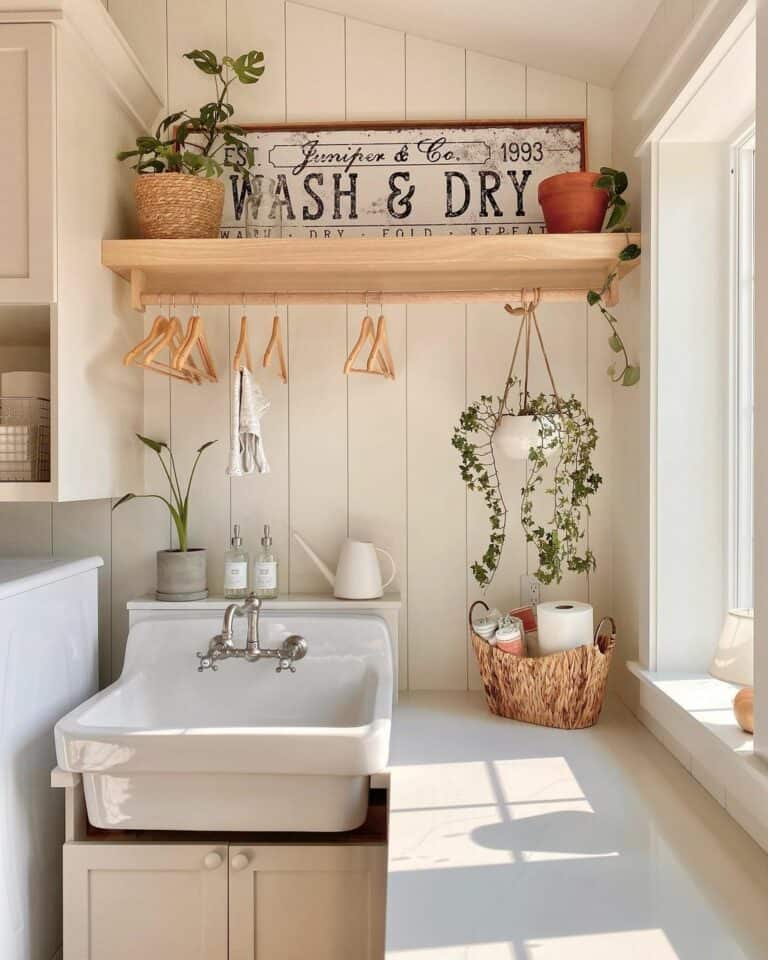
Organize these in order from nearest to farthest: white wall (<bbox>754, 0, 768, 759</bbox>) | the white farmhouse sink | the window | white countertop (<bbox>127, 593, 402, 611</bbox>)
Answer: white wall (<bbox>754, 0, 768, 759</bbox>) → the white farmhouse sink → the window → white countertop (<bbox>127, 593, 402, 611</bbox>)

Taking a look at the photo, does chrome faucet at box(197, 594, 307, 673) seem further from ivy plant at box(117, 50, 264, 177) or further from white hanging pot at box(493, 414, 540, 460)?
ivy plant at box(117, 50, 264, 177)

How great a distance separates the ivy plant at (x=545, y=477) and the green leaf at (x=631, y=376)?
12 cm

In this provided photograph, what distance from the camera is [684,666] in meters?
1.83

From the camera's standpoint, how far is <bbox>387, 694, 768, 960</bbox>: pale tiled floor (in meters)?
1.04

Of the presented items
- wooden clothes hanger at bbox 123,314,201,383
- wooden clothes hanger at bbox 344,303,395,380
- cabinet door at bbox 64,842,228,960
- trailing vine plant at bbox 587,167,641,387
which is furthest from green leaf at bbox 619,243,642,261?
cabinet door at bbox 64,842,228,960

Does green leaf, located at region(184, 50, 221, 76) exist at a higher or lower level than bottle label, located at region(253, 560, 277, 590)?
higher

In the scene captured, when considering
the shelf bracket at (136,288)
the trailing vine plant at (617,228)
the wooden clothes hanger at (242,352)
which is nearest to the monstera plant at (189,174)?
→ the shelf bracket at (136,288)

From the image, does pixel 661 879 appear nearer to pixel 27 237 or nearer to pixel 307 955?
pixel 307 955

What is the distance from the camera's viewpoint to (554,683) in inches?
72.9

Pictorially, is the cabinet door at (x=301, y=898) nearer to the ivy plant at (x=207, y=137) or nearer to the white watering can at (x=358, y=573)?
the white watering can at (x=358, y=573)

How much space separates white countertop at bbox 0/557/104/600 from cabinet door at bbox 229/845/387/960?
67 centimetres

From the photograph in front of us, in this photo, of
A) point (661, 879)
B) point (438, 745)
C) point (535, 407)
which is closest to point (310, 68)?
point (535, 407)

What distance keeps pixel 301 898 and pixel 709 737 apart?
831 millimetres

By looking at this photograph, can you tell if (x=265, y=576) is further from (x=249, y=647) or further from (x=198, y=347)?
(x=198, y=347)
